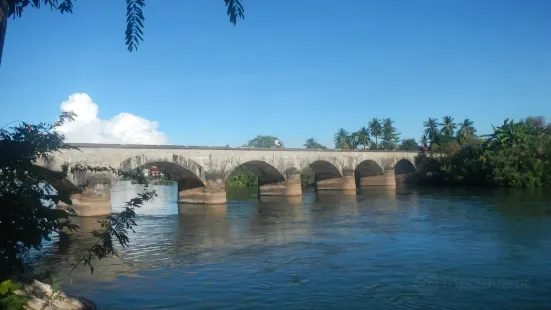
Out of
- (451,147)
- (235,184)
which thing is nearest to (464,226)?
(451,147)

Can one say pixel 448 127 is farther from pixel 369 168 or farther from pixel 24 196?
pixel 24 196

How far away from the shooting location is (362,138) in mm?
89938

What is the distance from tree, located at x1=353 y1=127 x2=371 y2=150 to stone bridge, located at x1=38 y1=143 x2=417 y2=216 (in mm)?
31974

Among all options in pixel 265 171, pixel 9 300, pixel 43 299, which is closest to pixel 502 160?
pixel 265 171

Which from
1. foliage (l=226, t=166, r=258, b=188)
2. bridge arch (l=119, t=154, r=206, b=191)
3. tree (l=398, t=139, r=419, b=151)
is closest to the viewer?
bridge arch (l=119, t=154, r=206, b=191)

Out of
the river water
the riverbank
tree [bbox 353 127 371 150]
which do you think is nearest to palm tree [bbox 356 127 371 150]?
tree [bbox 353 127 371 150]

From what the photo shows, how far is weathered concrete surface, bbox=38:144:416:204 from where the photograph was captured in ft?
90.5

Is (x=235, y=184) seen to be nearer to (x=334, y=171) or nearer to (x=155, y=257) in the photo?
(x=334, y=171)

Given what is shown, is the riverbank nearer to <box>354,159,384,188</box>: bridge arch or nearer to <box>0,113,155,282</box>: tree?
<box>0,113,155,282</box>: tree

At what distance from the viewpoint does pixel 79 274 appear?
12.8 m

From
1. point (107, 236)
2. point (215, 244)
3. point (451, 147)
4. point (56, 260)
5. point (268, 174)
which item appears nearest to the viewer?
point (107, 236)

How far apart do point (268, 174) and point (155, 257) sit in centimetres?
2814

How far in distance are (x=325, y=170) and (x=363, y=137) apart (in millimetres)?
41066

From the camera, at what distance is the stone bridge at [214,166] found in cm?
2700
